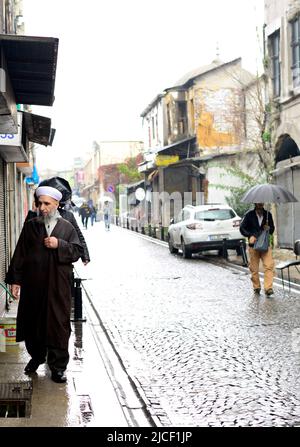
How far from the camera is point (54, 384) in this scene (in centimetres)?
683

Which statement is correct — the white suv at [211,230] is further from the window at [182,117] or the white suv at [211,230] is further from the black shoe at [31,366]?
the window at [182,117]

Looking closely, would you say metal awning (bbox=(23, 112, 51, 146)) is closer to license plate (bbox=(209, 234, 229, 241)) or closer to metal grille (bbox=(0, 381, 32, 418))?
license plate (bbox=(209, 234, 229, 241))

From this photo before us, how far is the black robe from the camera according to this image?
6750 millimetres

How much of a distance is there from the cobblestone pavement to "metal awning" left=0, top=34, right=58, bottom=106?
3.31 metres

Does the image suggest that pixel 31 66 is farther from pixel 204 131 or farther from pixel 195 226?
pixel 204 131

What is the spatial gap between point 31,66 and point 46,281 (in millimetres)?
2548

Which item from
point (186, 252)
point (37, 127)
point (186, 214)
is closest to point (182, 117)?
point (186, 214)

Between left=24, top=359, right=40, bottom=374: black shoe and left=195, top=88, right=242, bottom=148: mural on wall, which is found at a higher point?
left=195, top=88, right=242, bottom=148: mural on wall

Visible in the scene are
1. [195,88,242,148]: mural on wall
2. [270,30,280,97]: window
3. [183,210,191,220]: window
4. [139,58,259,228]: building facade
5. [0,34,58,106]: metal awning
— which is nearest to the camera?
[0,34,58,106]: metal awning

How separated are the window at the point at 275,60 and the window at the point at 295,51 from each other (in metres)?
1.54

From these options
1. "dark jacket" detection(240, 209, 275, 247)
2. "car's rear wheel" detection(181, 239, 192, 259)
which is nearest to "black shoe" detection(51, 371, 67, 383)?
"dark jacket" detection(240, 209, 275, 247)

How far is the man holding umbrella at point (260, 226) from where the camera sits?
12867mm

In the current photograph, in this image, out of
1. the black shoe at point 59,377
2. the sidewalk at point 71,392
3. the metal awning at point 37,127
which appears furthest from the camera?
the metal awning at point 37,127

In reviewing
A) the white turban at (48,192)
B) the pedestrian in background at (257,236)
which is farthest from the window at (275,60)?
the white turban at (48,192)
